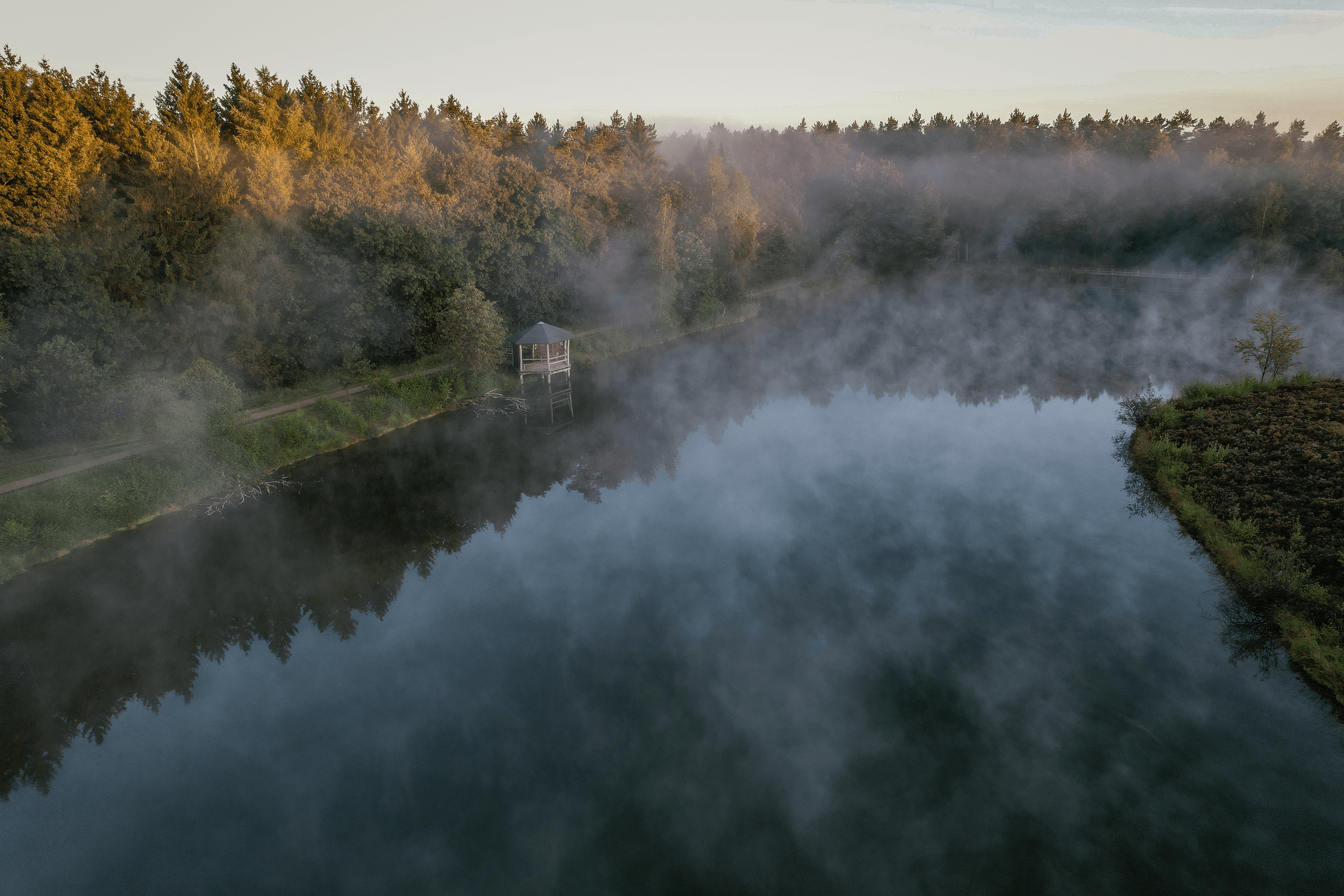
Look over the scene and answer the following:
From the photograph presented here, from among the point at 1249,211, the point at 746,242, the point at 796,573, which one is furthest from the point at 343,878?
the point at 1249,211

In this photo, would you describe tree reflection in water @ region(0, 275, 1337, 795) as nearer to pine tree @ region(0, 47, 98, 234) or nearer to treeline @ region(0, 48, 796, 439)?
treeline @ region(0, 48, 796, 439)

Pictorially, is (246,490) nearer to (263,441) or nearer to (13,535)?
(263,441)

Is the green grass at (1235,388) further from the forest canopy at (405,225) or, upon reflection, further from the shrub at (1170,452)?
the forest canopy at (405,225)

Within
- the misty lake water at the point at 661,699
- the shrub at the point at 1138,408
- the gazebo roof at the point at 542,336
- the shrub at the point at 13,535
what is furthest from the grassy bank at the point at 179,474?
the shrub at the point at 1138,408

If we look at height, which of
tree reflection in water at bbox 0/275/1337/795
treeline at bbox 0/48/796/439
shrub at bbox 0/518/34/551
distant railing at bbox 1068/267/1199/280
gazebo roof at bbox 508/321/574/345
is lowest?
tree reflection in water at bbox 0/275/1337/795

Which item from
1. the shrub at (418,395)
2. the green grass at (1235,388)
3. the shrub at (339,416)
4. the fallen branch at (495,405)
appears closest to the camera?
the green grass at (1235,388)

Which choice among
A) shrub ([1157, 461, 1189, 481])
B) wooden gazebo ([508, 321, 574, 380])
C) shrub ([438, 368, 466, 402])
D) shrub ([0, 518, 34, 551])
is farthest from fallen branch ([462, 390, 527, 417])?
shrub ([1157, 461, 1189, 481])

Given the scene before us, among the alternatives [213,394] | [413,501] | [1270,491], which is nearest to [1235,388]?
[1270,491]
